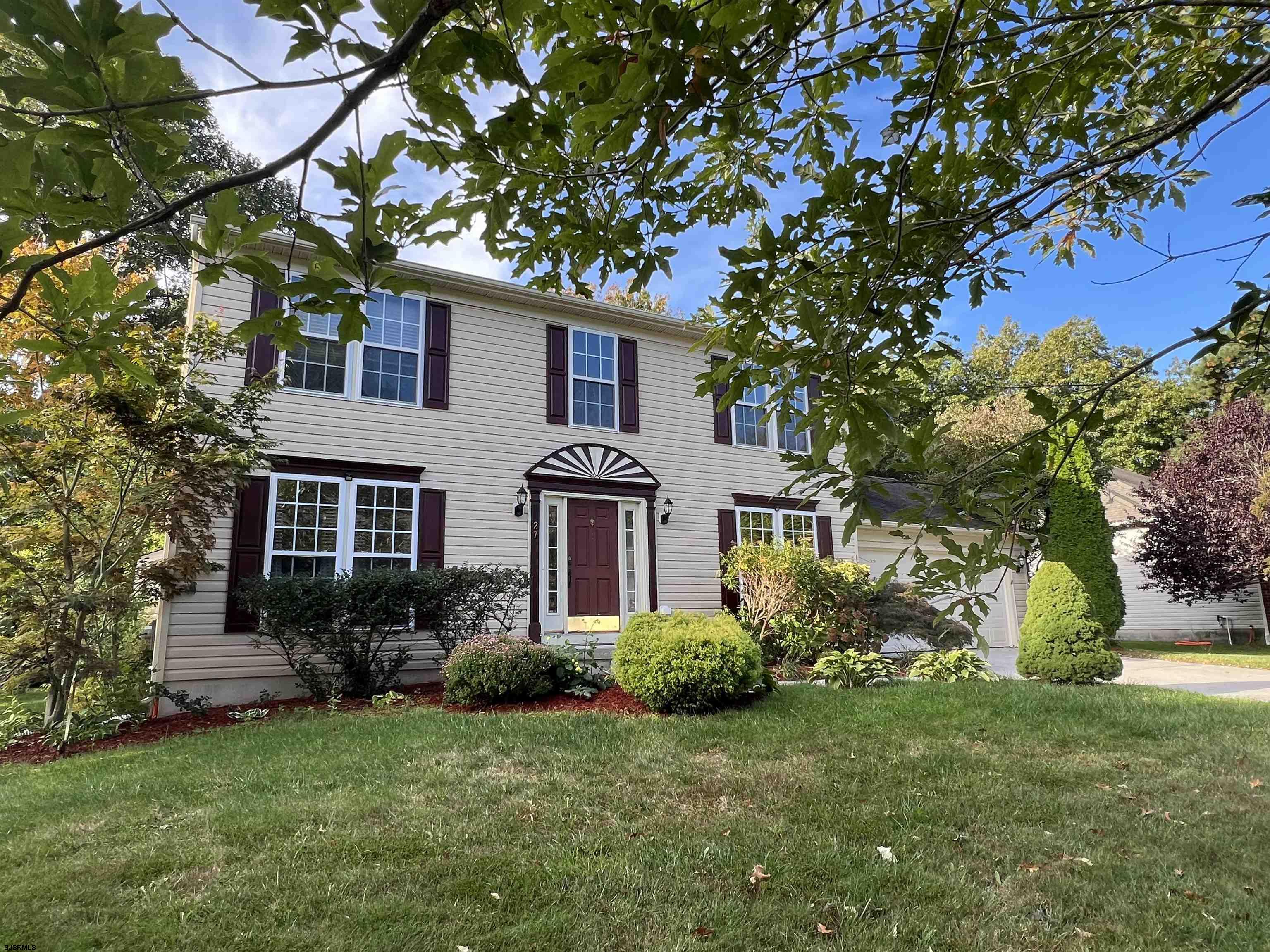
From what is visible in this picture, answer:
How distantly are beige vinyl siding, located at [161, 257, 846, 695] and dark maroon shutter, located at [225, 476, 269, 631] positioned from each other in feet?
0.34

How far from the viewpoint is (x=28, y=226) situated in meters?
1.75

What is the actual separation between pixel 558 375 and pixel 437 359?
1.85m

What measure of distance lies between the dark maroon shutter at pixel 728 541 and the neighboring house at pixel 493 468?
37 millimetres

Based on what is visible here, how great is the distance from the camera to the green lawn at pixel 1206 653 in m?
13.1

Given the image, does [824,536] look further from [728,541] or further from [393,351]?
[393,351]

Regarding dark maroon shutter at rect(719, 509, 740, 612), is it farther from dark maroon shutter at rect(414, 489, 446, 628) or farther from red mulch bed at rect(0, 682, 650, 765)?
dark maroon shutter at rect(414, 489, 446, 628)

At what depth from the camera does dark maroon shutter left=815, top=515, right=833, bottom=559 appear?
1259 centimetres

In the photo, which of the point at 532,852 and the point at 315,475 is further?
the point at 315,475

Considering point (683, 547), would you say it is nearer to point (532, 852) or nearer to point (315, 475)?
point (315, 475)

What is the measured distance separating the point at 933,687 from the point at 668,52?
7456 millimetres

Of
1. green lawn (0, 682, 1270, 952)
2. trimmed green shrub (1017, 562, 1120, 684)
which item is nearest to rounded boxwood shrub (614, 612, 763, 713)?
Result: green lawn (0, 682, 1270, 952)

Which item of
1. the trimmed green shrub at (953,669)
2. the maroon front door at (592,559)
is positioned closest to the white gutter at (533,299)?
the maroon front door at (592,559)

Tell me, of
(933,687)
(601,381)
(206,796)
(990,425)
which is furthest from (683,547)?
(990,425)

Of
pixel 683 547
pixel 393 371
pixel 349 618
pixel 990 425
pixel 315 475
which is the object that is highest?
pixel 990 425
